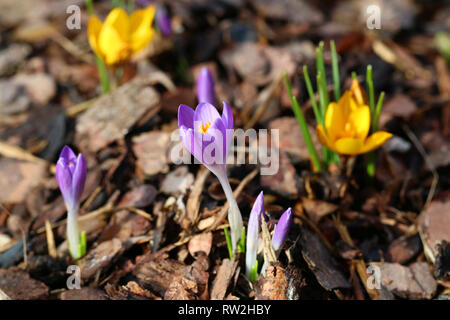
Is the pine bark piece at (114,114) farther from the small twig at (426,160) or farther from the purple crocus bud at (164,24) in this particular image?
the small twig at (426,160)

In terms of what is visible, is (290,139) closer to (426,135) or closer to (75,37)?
(426,135)

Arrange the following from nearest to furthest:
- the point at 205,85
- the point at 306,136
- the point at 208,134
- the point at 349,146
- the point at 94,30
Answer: the point at 208,134
the point at 349,146
the point at 306,136
the point at 205,85
the point at 94,30

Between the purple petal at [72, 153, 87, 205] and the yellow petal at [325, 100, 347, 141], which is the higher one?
the yellow petal at [325, 100, 347, 141]

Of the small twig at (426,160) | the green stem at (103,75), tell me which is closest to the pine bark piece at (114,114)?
the green stem at (103,75)

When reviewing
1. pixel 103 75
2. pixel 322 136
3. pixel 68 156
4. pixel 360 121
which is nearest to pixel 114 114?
pixel 103 75

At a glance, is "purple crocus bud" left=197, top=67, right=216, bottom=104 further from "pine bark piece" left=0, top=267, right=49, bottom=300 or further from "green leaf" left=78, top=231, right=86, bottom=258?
"pine bark piece" left=0, top=267, right=49, bottom=300

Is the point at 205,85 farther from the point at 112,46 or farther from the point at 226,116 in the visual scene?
the point at 226,116

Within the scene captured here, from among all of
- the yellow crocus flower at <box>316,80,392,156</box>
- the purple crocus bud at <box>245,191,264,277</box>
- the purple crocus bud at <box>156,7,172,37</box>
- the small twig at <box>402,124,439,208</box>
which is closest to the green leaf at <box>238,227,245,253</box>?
the purple crocus bud at <box>245,191,264,277</box>
